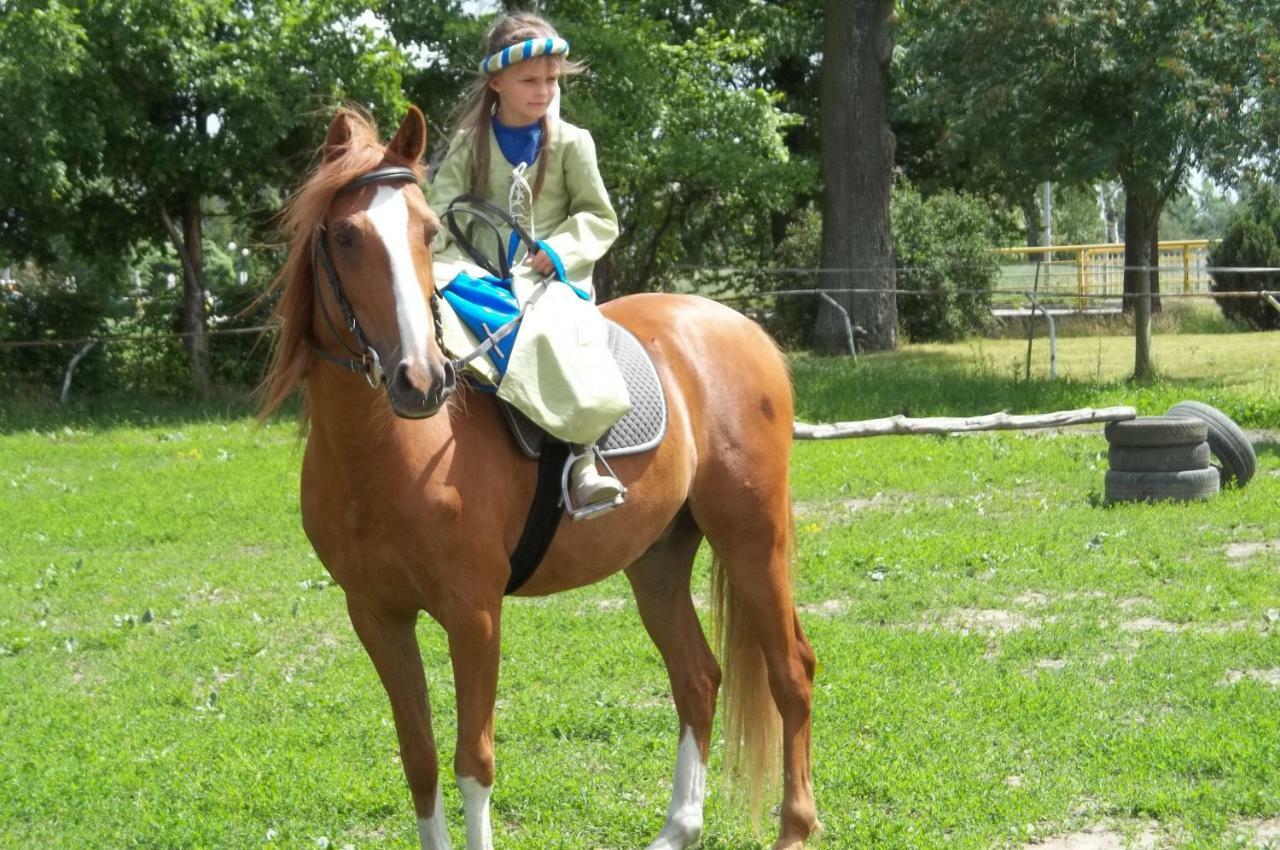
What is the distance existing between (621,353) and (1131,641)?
3.63m

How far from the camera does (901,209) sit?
1074 inches

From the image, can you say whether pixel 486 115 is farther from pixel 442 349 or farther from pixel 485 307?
pixel 442 349

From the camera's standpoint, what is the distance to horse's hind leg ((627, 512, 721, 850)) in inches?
201

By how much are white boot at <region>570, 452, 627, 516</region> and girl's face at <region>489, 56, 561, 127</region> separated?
110 centimetres

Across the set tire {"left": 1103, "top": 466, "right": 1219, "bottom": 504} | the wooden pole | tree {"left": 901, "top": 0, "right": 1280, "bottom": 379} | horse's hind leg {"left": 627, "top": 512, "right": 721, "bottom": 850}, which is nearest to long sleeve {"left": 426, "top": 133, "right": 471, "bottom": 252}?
horse's hind leg {"left": 627, "top": 512, "right": 721, "bottom": 850}

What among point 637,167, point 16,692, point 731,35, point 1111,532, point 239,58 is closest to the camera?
point 16,692

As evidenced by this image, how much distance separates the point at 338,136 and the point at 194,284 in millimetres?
16693

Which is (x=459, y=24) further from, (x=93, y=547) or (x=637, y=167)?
(x=93, y=547)

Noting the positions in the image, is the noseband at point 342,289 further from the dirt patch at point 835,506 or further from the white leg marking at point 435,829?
the dirt patch at point 835,506

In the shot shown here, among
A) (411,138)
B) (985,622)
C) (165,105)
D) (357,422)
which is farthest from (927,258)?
(357,422)

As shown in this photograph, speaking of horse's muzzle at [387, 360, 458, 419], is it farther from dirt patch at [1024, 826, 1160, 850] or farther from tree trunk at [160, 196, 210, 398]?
tree trunk at [160, 196, 210, 398]

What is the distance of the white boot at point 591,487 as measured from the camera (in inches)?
165

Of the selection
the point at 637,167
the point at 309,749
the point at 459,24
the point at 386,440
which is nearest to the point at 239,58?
the point at 459,24

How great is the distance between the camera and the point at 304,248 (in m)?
3.74
